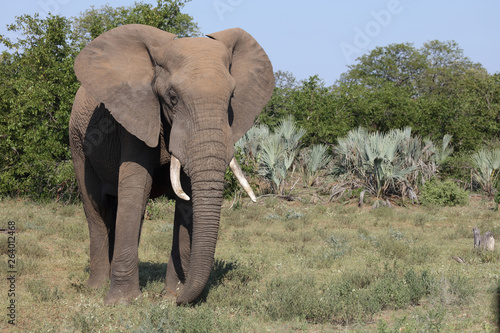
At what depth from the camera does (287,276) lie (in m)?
7.05

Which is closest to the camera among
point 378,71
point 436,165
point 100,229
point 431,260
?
point 100,229

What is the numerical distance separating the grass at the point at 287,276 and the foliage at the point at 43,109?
102 centimetres

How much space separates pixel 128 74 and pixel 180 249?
1.94 meters

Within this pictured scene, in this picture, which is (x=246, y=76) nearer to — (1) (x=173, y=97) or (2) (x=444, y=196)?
(1) (x=173, y=97)

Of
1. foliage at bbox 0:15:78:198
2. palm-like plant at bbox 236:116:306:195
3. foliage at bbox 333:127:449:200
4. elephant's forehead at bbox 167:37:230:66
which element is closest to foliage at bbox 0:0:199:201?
foliage at bbox 0:15:78:198

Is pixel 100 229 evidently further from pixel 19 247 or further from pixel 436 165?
pixel 436 165

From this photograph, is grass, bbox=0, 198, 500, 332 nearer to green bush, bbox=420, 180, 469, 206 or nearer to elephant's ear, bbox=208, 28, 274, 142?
green bush, bbox=420, 180, 469, 206

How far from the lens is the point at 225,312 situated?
17.6 ft

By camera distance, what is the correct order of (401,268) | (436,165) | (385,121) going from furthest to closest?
(385,121)
(436,165)
(401,268)

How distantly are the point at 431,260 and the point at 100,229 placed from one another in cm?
468

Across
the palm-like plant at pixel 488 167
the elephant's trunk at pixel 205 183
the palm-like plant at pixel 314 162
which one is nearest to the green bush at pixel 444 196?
the palm-like plant at pixel 488 167

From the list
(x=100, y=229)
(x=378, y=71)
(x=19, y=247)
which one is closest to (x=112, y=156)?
(x=100, y=229)

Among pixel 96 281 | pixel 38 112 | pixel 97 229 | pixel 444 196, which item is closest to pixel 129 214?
pixel 97 229

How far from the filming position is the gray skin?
4766 millimetres
